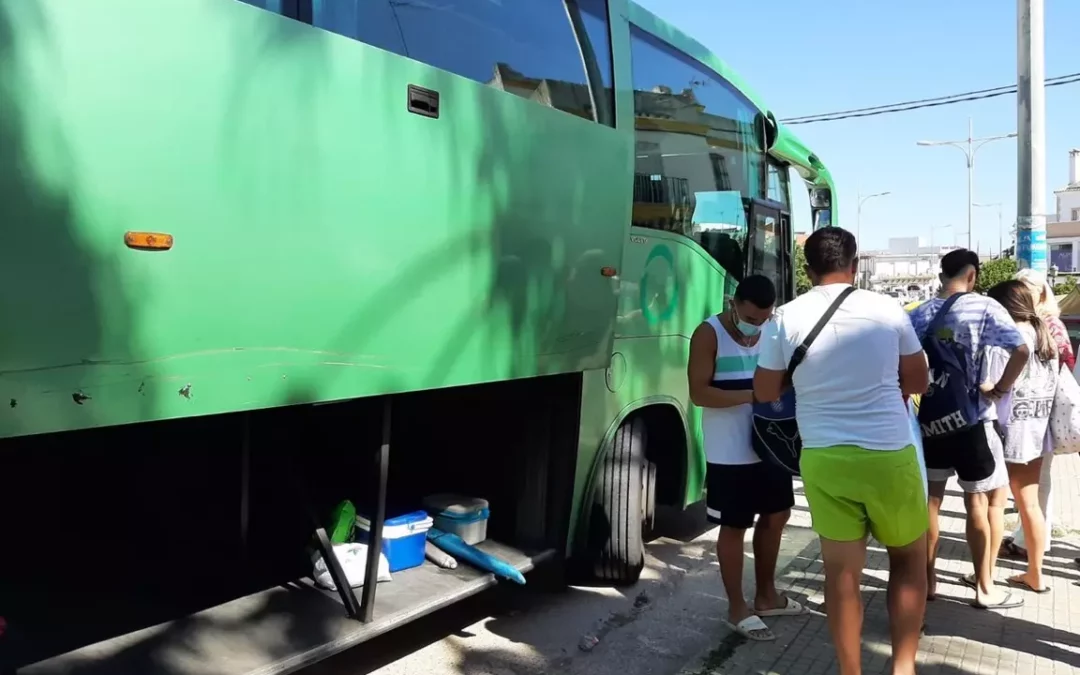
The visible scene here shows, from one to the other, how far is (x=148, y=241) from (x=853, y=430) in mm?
2514

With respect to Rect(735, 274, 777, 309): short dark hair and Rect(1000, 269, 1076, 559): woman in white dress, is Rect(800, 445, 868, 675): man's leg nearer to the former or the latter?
Rect(735, 274, 777, 309): short dark hair

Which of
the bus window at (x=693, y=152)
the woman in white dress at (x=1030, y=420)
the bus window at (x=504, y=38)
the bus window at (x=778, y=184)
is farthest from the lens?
the bus window at (x=778, y=184)

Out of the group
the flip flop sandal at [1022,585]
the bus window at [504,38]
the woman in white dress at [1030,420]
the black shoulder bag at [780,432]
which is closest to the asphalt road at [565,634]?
the black shoulder bag at [780,432]

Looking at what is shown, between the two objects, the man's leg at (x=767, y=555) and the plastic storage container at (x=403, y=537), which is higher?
the plastic storage container at (x=403, y=537)

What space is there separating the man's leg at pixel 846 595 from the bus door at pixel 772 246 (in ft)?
10.3

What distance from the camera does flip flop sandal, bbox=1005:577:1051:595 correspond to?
489 cm

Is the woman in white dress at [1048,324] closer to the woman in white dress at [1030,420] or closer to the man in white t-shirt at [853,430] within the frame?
the woman in white dress at [1030,420]

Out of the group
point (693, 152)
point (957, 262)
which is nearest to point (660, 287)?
point (693, 152)

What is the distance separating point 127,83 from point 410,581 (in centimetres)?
248

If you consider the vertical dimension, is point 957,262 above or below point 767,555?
above

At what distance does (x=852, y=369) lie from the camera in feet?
10.4

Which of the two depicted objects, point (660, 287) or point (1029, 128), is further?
point (1029, 128)

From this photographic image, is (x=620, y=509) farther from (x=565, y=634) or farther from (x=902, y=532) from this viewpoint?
(x=902, y=532)

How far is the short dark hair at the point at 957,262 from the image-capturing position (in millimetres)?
4449
